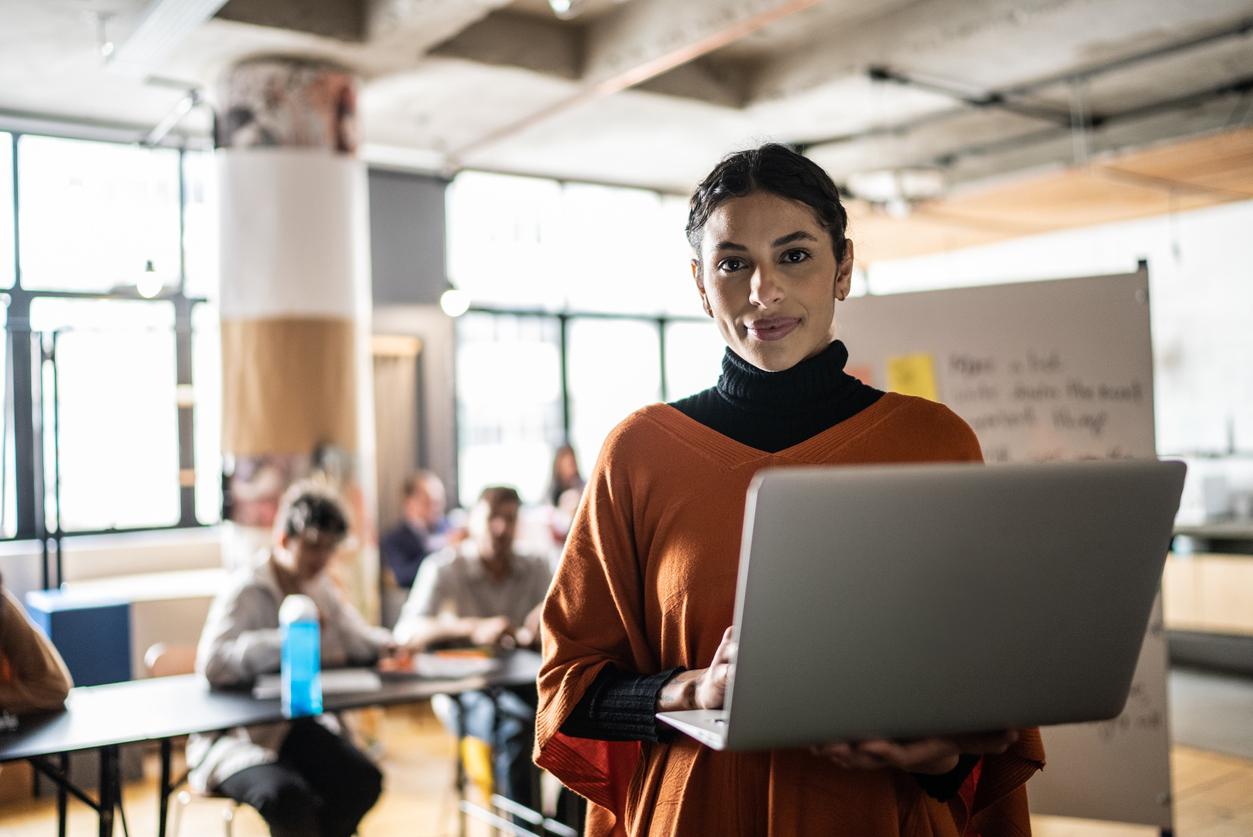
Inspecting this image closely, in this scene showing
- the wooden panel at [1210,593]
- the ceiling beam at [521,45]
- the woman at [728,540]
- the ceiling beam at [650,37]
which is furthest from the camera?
the wooden panel at [1210,593]

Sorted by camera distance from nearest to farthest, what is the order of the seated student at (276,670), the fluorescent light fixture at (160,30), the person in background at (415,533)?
1. the seated student at (276,670)
2. the fluorescent light fixture at (160,30)
3. the person in background at (415,533)

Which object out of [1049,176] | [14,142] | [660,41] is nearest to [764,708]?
[660,41]

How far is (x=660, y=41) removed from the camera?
19.2 feet

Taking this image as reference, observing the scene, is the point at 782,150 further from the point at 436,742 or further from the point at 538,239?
the point at 538,239

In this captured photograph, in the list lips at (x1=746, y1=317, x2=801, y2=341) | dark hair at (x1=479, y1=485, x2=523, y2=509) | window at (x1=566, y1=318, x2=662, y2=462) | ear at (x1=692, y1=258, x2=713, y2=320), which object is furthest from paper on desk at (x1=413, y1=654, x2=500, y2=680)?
window at (x1=566, y1=318, x2=662, y2=462)

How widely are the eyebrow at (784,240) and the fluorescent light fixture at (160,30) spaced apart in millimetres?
4049

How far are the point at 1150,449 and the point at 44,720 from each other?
334cm

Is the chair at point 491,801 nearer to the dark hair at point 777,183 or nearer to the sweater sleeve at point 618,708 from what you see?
the sweater sleeve at point 618,708

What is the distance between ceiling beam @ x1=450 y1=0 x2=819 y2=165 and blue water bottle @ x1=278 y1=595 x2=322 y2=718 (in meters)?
3.09

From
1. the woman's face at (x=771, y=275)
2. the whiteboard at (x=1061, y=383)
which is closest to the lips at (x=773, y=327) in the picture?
the woman's face at (x=771, y=275)

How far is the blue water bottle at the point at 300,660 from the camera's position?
3137mm

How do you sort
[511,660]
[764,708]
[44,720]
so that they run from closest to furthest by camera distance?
[764,708]
[44,720]
[511,660]

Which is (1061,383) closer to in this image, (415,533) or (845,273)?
(845,273)

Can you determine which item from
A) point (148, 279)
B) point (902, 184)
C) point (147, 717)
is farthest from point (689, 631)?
point (902, 184)
